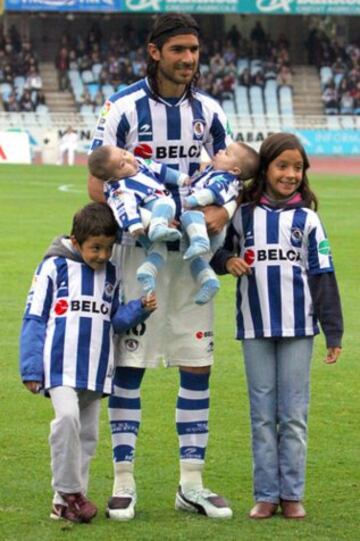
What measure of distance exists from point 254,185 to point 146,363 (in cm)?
90

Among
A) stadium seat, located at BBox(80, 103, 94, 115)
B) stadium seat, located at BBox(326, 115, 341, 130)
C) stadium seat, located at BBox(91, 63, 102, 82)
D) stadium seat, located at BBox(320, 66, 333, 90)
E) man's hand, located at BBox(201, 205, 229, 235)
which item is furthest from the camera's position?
stadium seat, located at BBox(320, 66, 333, 90)

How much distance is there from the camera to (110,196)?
241 inches

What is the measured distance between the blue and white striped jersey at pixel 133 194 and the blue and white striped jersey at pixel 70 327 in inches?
12.9

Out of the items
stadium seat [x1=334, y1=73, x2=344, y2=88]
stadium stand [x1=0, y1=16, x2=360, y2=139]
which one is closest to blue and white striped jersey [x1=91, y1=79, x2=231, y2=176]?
stadium stand [x1=0, y1=16, x2=360, y2=139]

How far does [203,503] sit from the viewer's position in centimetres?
639

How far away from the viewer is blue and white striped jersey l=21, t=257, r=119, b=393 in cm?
609

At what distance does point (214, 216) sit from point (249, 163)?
302 mm

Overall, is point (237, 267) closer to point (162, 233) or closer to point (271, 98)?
point (162, 233)

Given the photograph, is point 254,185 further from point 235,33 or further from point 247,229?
point 235,33

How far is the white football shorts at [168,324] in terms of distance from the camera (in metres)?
6.30

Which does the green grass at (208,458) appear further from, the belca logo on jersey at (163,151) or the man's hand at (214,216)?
the belca logo on jersey at (163,151)

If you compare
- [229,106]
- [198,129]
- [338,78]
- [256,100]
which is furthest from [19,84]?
[198,129]

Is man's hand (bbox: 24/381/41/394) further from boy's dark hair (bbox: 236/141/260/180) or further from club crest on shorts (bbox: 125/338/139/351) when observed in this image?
boy's dark hair (bbox: 236/141/260/180)

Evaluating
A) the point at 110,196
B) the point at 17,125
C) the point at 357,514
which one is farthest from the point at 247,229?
the point at 17,125
